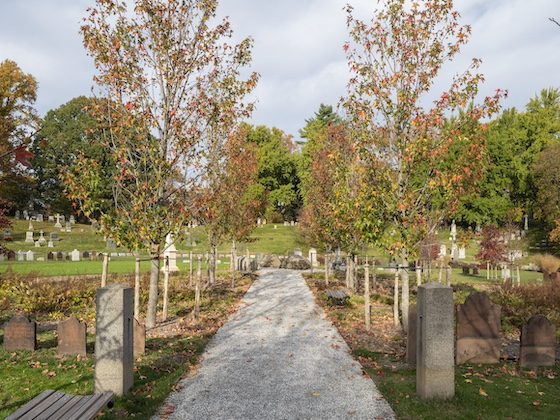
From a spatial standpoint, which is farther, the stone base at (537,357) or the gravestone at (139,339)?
the gravestone at (139,339)

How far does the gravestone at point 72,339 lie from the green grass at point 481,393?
6.32 m

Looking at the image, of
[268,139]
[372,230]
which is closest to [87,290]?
[372,230]

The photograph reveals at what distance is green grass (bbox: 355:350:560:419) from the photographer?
22.0ft

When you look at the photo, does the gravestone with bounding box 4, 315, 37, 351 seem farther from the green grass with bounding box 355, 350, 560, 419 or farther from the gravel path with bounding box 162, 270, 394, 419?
the green grass with bounding box 355, 350, 560, 419

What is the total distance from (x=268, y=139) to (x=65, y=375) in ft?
235

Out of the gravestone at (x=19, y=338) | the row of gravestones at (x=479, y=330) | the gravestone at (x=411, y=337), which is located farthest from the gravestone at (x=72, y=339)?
the row of gravestones at (x=479, y=330)

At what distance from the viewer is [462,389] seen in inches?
305

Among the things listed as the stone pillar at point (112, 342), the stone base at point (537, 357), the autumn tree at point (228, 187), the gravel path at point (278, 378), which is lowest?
the gravel path at point (278, 378)

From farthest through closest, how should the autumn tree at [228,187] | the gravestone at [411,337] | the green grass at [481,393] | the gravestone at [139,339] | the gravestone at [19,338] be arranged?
1. the autumn tree at [228,187]
2. the gravestone at [19,338]
3. the gravestone at [139,339]
4. the gravestone at [411,337]
5. the green grass at [481,393]

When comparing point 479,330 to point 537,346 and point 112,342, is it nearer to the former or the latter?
point 537,346

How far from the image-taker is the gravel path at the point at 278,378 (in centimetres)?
685

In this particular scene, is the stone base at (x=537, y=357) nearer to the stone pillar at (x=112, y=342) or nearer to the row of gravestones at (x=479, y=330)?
the row of gravestones at (x=479, y=330)

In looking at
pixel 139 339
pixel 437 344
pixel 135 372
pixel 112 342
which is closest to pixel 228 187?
pixel 139 339

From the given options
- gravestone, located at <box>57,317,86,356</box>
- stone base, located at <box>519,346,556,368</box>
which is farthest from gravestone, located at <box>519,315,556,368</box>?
gravestone, located at <box>57,317,86,356</box>
